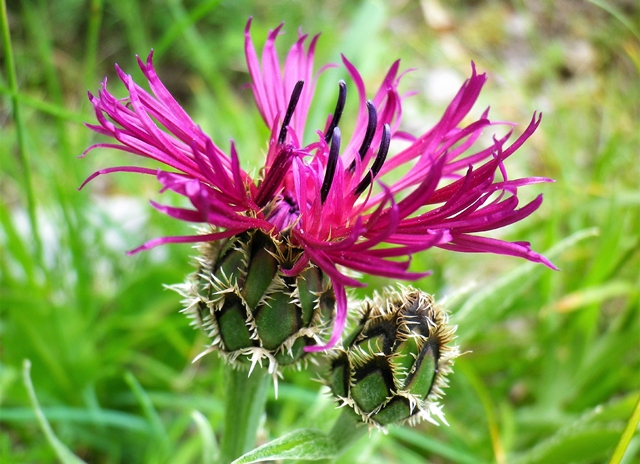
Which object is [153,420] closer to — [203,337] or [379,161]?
[203,337]

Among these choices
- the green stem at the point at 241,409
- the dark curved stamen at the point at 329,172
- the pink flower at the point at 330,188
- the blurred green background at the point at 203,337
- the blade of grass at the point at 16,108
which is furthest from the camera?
the blurred green background at the point at 203,337

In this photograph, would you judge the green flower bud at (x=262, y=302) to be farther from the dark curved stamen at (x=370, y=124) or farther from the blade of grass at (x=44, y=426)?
the blade of grass at (x=44, y=426)

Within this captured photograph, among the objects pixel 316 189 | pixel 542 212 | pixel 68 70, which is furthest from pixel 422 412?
pixel 68 70

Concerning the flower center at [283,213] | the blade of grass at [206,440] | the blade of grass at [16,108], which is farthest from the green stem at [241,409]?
the blade of grass at [16,108]

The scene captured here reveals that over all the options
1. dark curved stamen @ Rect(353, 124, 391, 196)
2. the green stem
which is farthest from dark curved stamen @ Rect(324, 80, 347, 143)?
the green stem

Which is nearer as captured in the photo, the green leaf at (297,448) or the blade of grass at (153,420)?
the green leaf at (297,448)
